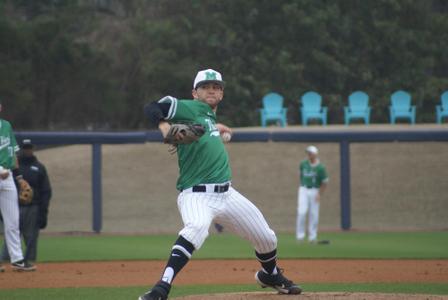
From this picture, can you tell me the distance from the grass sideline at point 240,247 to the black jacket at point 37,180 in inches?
52.0

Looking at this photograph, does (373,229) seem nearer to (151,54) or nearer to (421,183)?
(421,183)

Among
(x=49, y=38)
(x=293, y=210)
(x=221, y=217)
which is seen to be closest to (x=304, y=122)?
(x=293, y=210)

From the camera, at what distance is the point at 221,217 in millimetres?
7719

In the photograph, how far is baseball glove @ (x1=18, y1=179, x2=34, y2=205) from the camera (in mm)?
11922

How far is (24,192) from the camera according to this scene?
11938 mm

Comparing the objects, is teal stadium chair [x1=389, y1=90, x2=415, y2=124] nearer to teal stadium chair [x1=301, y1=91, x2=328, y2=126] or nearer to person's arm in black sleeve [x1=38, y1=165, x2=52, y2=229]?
teal stadium chair [x1=301, y1=91, x2=328, y2=126]

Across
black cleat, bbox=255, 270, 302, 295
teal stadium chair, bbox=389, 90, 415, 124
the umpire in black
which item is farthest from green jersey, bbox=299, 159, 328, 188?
teal stadium chair, bbox=389, 90, 415, 124

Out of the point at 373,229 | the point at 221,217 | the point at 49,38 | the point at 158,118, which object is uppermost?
the point at 49,38

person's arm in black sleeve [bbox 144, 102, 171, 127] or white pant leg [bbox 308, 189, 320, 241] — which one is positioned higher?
person's arm in black sleeve [bbox 144, 102, 171, 127]

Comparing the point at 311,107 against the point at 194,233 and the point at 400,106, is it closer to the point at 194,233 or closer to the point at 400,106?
the point at 400,106

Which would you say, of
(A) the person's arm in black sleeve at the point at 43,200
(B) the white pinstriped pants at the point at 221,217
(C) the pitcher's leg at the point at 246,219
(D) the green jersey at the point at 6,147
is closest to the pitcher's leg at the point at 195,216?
(B) the white pinstriped pants at the point at 221,217

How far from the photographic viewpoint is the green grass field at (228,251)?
970 cm

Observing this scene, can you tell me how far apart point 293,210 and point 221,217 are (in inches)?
532

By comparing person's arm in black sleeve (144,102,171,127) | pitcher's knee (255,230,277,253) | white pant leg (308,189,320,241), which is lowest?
white pant leg (308,189,320,241)
